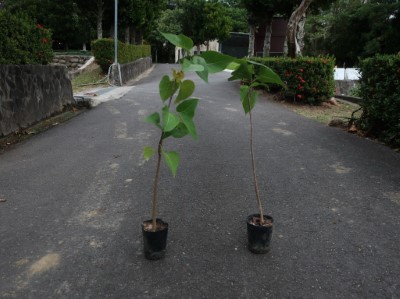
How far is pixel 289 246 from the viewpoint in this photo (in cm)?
302

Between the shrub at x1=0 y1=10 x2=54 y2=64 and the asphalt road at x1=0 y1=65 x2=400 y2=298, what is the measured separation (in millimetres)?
1888

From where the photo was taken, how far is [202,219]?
3.47 m

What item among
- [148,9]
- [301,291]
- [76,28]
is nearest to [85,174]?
[301,291]

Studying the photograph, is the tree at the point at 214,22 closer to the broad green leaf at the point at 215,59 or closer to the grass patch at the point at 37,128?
the grass patch at the point at 37,128

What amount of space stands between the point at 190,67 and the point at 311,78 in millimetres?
9211

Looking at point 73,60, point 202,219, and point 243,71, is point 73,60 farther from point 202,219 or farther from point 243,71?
point 243,71

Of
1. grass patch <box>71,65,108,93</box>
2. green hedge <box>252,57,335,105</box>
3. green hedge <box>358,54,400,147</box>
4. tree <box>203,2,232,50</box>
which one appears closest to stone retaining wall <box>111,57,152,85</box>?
grass patch <box>71,65,108,93</box>

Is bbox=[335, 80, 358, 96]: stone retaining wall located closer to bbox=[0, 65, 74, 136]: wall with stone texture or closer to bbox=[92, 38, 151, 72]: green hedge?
bbox=[92, 38, 151, 72]: green hedge

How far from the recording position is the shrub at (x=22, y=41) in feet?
22.5

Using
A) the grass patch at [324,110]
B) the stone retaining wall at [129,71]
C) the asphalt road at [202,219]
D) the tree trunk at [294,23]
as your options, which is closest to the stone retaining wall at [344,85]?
the tree trunk at [294,23]

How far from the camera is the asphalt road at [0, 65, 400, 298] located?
2.53m

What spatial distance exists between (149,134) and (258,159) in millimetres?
2357

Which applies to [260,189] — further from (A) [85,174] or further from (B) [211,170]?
(A) [85,174]

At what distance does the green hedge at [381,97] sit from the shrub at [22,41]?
21.9 feet
